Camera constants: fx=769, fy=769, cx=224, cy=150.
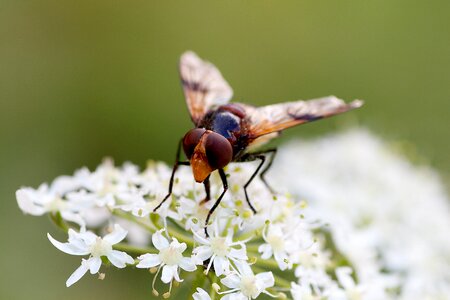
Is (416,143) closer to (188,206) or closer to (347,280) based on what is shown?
(347,280)

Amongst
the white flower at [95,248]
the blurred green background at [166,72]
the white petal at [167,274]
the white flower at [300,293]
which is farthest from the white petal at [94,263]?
the blurred green background at [166,72]

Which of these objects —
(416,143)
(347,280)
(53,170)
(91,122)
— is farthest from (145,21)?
(347,280)

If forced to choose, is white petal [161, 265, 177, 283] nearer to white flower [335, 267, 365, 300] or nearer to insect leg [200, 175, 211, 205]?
insect leg [200, 175, 211, 205]

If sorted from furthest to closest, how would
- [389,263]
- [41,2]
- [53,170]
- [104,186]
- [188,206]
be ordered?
[41,2] < [53,170] < [389,263] < [104,186] < [188,206]

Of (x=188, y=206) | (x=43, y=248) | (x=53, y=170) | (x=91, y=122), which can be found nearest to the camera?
(x=188, y=206)

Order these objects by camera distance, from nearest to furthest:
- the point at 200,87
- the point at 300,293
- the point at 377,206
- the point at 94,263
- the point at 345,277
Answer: the point at 94,263, the point at 300,293, the point at 345,277, the point at 200,87, the point at 377,206

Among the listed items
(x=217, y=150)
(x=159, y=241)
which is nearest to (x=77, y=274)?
(x=159, y=241)

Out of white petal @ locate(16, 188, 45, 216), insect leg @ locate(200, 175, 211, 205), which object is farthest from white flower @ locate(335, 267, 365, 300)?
white petal @ locate(16, 188, 45, 216)

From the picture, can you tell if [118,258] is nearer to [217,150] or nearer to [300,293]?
[217,150]
